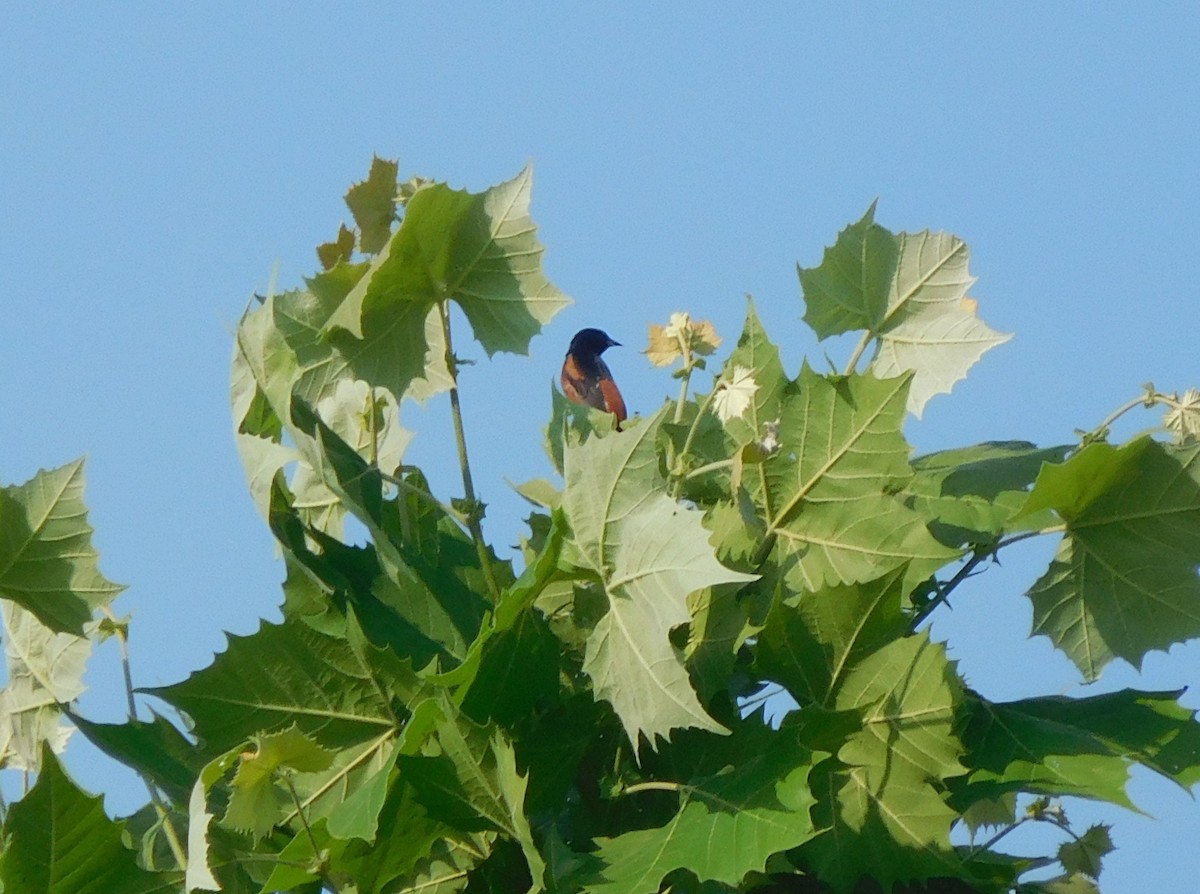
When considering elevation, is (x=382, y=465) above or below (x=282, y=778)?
above

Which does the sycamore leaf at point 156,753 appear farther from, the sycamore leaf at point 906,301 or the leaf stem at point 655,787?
the sycamore leaf at point 906,301

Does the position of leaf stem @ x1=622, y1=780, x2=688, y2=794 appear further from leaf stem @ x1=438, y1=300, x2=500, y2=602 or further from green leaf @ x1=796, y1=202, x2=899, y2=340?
green leaf @ x1=796, y1=202, x2=899, y2=340

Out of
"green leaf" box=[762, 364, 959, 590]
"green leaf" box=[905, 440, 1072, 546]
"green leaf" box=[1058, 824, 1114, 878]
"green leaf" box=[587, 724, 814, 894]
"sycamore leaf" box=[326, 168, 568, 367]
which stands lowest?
"green leaf" box=[1058, 824, 1114, 878]

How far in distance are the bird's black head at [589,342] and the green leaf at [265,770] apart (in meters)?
7.26

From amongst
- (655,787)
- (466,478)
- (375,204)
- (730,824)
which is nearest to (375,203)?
(375,204)

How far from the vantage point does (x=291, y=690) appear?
2.05 meters

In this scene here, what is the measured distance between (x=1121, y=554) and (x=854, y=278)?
621mm

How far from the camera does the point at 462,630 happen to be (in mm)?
2162

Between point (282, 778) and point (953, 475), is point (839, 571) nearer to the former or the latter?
point (953, 475)

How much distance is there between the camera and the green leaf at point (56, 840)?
1.90 m

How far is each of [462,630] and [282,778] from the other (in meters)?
0.39

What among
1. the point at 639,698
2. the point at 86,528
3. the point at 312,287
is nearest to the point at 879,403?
the point at 639,698

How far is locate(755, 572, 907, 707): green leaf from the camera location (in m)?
1.99

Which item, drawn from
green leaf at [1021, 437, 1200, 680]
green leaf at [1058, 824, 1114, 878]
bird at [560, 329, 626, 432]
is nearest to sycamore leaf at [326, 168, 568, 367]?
green leaf at [1021, 437, 1200, 680]
